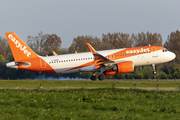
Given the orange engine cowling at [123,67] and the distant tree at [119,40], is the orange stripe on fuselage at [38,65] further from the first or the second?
the distant tree at [119,40]

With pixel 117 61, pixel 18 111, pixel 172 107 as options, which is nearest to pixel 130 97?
pixel 172 107

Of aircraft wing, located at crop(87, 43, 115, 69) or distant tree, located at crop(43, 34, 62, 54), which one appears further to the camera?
distant tree, located at crop(43, 34, 62, 54)

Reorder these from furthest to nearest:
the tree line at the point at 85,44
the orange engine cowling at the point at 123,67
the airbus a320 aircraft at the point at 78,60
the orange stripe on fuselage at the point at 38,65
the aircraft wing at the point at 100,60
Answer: the tree line at the point at 85,44
the orange stripe on fuselage at the point at 38,65
the airbus a320 aircraft at the point at 78,60
the orange engine cowling at the point at 123,67
the aircraft wing at the point at 100,60

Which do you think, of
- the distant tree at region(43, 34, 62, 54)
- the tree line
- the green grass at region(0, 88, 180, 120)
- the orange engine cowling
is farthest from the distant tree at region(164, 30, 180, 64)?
the green grass at region(0, 88, 180, 120)

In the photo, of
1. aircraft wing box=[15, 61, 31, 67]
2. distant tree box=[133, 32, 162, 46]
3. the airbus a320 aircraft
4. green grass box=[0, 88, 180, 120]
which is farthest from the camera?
distant tree box=[133, 32, 162, 46]

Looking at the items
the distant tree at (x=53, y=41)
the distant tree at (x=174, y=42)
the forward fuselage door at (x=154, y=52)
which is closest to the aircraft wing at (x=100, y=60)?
the forward fuselage door at (x=154, y=52)

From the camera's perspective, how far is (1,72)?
67.6 meters

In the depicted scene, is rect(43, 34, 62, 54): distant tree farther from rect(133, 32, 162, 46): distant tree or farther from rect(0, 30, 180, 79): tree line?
rect(133, 32, 162, 46): distant tree

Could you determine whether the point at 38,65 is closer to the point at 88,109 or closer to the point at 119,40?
the point at 88,109

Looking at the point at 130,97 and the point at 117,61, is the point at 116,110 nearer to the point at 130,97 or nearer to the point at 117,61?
the point at 130,97

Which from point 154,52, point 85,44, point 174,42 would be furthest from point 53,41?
point 154,52

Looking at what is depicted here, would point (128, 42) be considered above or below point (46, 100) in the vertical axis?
above

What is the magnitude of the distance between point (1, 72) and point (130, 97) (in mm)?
58266

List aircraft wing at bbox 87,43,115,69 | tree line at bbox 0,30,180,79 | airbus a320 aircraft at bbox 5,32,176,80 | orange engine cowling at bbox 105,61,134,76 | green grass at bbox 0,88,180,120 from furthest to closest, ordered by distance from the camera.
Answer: tree line at bbox 0,30,180,79 → airbus a320 aircraft at bbox 5,32,176,80 → orange engine cowling at bbox 105,61,134,76 → aircraft wing at bbox 87,43,115,69 → green grass at bbox 0,88,180,120
